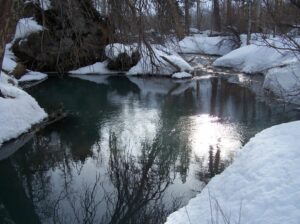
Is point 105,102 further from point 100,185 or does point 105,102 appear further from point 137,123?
point 100,185

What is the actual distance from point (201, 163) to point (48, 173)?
3.18m

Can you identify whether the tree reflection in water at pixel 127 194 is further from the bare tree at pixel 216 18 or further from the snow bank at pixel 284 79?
the bare tree at pixel 216 18

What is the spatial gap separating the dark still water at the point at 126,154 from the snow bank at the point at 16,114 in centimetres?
52

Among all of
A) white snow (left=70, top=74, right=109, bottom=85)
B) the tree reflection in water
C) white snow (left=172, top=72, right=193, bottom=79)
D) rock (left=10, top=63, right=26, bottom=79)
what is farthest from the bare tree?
the tree reflection in water

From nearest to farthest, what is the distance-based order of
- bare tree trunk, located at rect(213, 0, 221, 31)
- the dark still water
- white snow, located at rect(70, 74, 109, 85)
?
the dark still water < white snow, located at rect(70, 74, 109, 85) < bare tree trunk, located at rect(213, 0, 221, 31)

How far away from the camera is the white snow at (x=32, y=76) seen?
770 inches

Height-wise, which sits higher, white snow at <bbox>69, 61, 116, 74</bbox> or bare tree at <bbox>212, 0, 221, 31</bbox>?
bare tree at <bbox>212, 0, 221, 31</bbox>

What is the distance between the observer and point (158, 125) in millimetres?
12125

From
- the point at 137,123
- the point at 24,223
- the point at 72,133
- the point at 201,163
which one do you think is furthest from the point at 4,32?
the point at 137,123

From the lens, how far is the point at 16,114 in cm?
1123

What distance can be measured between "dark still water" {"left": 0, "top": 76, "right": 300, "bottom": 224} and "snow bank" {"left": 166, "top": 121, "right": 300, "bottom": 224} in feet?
3.60

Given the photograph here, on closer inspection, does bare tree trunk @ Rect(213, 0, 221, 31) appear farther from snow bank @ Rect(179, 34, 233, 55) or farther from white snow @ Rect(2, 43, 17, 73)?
white snow @ Rect(2, 43, 17, 73)

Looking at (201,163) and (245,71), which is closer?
(201,163)

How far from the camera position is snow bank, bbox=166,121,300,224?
15.3 feet
